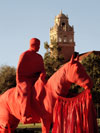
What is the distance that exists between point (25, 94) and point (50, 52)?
78.2 ft

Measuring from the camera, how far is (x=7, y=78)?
31.2 m

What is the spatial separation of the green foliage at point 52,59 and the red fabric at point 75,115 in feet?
67.9

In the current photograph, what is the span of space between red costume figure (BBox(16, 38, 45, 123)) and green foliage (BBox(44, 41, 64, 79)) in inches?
768

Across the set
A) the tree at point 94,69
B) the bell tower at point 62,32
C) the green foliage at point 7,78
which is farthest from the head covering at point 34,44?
the bell tower at point 62,32

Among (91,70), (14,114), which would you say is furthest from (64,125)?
(91,70)

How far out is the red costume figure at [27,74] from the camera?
7.60m

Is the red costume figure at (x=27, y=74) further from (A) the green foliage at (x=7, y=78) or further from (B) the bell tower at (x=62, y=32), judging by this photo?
(B) the bell tower at (x=62, y=32)

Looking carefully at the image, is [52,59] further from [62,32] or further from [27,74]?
[62,32]

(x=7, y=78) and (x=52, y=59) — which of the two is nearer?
Result: (x=52, y=59)

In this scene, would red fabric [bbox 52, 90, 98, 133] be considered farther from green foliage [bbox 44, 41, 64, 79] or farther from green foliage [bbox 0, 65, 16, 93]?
green foliage [bbox 0, 65, 16, 93]

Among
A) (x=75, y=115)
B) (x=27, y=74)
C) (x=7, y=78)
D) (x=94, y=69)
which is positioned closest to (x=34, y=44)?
(x=27, y=74)

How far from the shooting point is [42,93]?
7426mm

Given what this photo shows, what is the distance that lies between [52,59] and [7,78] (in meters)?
4.85

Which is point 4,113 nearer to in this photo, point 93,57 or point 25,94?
point 25,94
